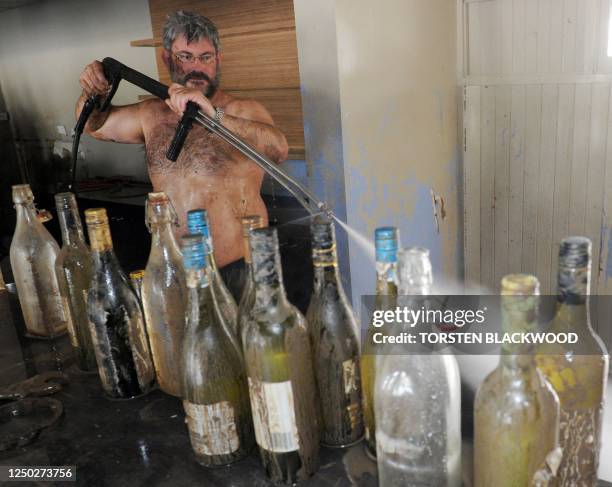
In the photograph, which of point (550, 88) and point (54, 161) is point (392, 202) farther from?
point (54, 161)

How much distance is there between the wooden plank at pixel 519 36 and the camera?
7.08 feet

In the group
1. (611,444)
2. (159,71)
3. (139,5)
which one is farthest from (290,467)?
(139,5)

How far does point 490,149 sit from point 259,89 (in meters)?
1.23

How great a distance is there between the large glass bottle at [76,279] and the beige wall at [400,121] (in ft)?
3.02

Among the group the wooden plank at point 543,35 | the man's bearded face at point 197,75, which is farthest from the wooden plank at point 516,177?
the man's bearded face at point 197,75

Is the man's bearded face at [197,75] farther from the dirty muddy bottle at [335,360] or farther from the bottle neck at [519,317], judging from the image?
the bottle neck at [519,317]

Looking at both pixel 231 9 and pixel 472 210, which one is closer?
pixel 231 9

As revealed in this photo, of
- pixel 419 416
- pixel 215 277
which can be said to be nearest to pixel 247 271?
pixel 215 277

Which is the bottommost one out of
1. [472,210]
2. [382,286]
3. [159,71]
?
[472,210]

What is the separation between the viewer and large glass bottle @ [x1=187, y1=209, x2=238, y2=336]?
2.52 ft

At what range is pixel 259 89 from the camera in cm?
163

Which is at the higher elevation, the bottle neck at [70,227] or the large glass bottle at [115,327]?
the bottle neck at [70,227]

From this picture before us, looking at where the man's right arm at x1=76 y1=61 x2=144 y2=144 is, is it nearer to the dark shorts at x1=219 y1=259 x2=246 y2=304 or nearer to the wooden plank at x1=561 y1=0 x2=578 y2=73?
the dark shorts at x1=219 y1=259 x2=246 y2=304

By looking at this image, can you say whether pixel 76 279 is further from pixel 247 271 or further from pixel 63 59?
pixel 63 59
